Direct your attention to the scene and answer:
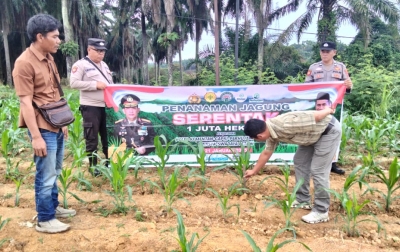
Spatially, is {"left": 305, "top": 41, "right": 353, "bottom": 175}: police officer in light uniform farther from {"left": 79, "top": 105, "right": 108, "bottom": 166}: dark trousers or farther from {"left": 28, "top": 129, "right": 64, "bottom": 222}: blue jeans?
{"left": 28, "top": 129, "right": 64, "bottom": 222}: blue jeans

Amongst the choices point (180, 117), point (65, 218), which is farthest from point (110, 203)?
point (180, 117)

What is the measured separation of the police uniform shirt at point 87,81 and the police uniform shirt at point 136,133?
16.6 inches

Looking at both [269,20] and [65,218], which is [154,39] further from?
[65,218]

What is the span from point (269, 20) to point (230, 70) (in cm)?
672

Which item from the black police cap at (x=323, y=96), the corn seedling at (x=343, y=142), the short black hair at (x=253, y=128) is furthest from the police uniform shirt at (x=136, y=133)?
the corn seedling at (x=343, y=142)

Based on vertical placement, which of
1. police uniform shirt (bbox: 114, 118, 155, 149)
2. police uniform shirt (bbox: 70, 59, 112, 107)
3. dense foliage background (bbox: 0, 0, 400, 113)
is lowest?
police uniform shirt (bbox: 114, 118, 155, 149)

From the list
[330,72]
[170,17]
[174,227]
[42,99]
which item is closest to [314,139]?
[174,227]

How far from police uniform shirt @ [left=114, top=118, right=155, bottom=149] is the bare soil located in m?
0.82

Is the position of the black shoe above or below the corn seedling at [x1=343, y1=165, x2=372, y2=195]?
below

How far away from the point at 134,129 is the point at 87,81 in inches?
33.6

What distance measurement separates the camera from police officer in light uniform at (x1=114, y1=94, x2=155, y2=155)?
14.2 feet

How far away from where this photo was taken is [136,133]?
439 centimetres

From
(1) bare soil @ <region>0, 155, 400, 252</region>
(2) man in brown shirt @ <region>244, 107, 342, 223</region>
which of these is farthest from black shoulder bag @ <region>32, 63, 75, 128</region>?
(2) man in brown shirt @ <region>244, 107, 342, 223</region>

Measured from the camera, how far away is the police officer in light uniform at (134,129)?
4.32 metres
